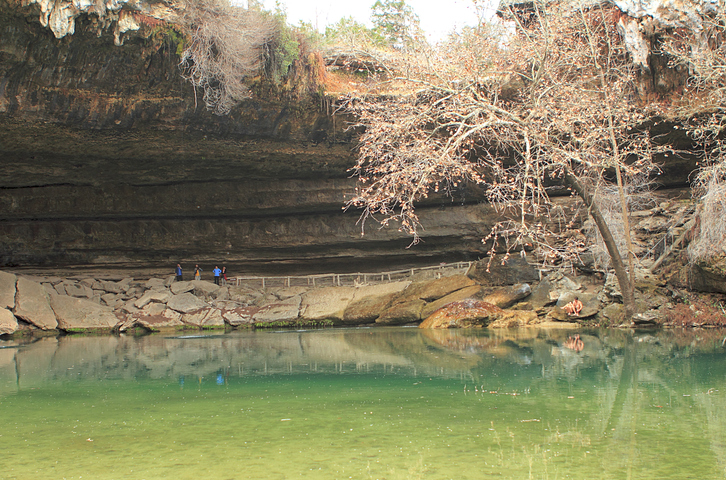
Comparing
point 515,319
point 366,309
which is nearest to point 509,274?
point 515,319

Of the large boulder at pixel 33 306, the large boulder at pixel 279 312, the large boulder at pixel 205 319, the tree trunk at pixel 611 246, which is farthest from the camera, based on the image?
the large boulder at pixel 279 312

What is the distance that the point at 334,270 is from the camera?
26016mm

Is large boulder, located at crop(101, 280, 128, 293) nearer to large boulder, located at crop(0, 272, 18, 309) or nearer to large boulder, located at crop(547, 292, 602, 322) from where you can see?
large boulder, located at crop(0, 272, 18, 309)

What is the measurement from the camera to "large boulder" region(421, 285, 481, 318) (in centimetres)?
1923

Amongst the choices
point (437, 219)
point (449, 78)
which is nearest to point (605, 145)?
point (449, 78)

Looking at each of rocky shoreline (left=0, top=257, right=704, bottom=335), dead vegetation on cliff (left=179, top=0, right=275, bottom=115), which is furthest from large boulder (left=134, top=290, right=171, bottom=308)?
dead vegetation on cliff (left=179, top=0, right=275, bottom=115)

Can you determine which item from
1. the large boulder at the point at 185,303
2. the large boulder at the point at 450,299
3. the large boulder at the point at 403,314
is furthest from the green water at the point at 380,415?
the large boulder at the point at 185,303

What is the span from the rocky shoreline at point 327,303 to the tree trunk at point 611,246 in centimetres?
56

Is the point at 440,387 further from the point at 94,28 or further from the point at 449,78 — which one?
the point at 94,28

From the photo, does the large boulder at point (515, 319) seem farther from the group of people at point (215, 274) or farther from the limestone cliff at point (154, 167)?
Answer: the group of people at point (215, 274)

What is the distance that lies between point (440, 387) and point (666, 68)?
14.4 meters

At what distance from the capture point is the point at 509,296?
18984 millimetres

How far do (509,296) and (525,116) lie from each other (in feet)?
22.7

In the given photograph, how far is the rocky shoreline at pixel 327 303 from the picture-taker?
56.9 ft
